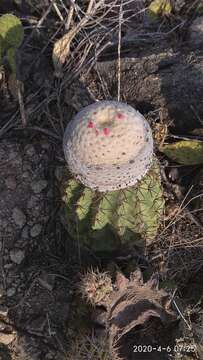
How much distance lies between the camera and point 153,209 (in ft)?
7.16

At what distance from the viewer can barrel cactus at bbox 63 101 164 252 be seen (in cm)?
181

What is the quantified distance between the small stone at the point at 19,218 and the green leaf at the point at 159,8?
4.44ft

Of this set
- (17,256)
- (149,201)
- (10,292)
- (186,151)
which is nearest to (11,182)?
(17,256)

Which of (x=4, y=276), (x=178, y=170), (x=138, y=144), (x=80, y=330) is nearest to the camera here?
(x=138, y=144)

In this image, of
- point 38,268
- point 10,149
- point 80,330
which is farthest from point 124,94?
point 80,330

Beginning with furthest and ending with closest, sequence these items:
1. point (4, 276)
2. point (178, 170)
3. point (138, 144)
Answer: point (178, 170)
point (4, 276)
point (138, 144)

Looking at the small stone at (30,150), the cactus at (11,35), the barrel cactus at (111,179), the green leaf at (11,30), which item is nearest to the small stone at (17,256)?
the barrel cactus at (111,179)

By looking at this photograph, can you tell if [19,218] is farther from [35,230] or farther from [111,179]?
[111,179]

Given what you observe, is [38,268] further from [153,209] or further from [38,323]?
[153,209]

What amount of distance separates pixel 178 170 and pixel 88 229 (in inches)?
23.6

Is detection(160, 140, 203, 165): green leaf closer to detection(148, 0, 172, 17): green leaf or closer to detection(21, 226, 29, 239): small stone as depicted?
detection(21, 226, 29, 239): small stone

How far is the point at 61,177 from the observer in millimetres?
2355

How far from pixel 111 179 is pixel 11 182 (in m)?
0.79

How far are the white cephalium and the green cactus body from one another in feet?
0.43
